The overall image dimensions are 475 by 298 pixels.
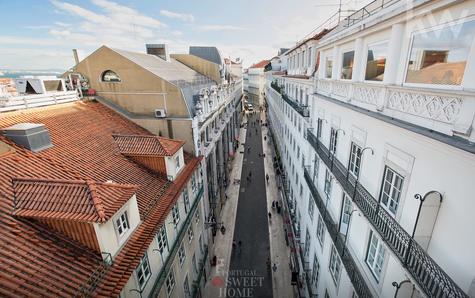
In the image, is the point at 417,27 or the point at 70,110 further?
the point at 70,110

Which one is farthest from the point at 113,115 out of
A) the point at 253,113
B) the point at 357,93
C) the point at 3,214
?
the point at 253,113

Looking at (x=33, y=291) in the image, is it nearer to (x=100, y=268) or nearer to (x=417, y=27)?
(x=100, y=268)

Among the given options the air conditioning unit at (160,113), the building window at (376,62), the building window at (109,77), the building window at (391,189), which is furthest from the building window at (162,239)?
the building window at (109,77)

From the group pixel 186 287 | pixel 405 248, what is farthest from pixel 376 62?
pixel 186 287

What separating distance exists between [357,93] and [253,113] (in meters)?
82.3

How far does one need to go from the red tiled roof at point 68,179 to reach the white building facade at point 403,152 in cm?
946

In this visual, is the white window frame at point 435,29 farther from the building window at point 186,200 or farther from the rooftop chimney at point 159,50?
the rooftop chimney at point 159,50

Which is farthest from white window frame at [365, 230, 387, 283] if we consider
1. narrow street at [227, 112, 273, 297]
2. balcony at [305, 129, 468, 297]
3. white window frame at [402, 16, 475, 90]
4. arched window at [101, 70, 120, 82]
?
arched window at [101, 70, 120, 82]

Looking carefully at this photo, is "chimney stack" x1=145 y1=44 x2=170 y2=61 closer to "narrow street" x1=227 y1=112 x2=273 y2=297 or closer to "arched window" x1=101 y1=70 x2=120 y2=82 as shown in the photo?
"arched window" x1=101 y1=70 x2=120 y2=82

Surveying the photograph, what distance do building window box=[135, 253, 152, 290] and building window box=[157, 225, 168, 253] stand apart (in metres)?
1.21

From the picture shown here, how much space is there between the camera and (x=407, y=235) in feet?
21.5

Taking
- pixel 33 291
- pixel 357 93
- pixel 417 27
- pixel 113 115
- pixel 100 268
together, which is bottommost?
pixel 100 268

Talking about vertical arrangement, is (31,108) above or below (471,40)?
below

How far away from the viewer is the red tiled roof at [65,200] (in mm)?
8211
